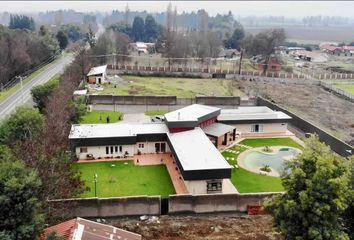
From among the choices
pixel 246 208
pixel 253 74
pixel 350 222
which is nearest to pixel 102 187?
pixel 246 208

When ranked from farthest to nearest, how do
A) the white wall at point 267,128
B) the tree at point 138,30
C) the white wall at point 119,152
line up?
1. the tree at point 138,30
2. the white wall at point 267,128
3. the white wall at point 119,152

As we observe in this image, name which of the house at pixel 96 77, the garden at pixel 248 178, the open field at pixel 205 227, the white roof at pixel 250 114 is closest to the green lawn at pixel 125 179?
the open field at pixel 205 227

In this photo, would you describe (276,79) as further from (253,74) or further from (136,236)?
(136,236)

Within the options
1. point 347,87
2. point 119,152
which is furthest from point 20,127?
point 347,87

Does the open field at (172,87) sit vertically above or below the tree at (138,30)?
below

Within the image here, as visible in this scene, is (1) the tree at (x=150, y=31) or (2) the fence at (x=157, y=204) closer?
(2) the fence at (x=157, y=204)

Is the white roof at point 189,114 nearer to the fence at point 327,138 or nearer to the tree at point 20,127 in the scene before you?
the fence at point 327,138

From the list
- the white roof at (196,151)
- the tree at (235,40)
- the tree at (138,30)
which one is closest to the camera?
the white roof at (196,151)

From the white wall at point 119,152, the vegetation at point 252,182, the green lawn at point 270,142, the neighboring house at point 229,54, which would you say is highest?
the neighboring house at point 229,54
